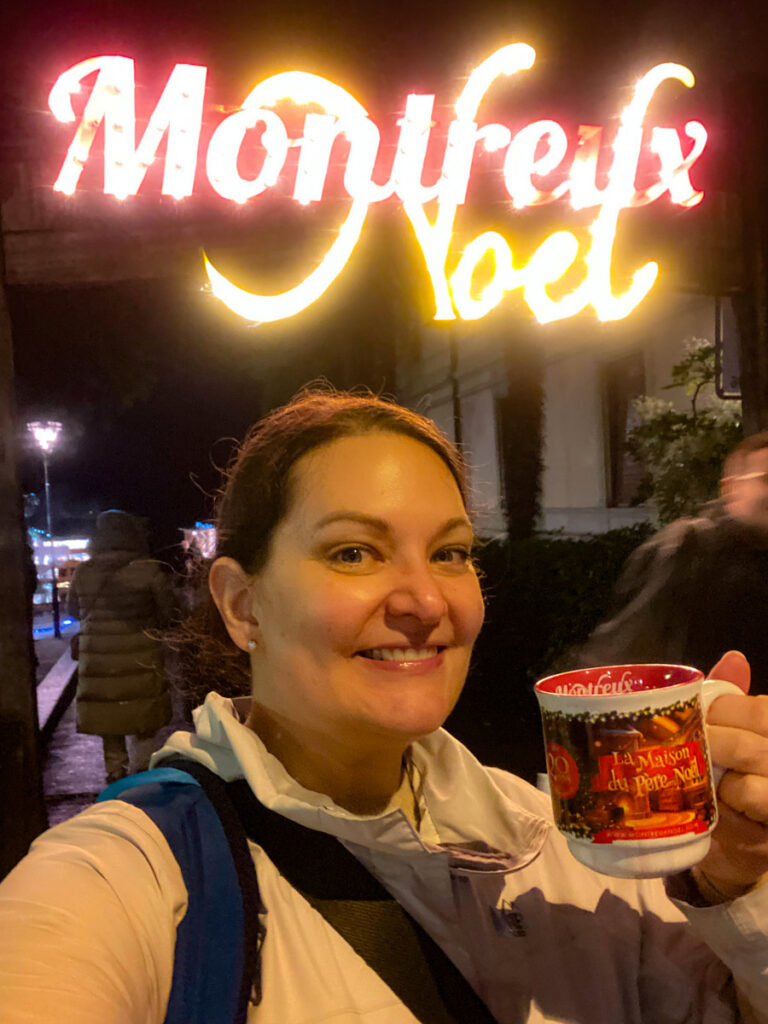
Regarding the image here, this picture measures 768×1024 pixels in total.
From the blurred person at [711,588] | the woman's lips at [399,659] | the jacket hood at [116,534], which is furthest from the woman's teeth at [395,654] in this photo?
the jacket hood at [116,534]

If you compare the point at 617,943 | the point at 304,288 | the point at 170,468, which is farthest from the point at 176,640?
the point at 170,468

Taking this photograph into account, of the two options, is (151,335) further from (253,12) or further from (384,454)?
(384,454)

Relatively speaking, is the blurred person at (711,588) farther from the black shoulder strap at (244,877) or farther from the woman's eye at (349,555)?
the black shoulder strap at (244,877)

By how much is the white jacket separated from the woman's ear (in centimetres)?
16

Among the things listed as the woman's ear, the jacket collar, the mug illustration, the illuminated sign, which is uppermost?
the illuminated sign

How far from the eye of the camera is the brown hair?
165cm

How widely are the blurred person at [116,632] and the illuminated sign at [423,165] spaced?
85.3 inches

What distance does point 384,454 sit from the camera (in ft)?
5.23

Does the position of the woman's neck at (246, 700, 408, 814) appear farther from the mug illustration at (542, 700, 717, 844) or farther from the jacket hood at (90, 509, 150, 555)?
the jacket hood at (90, 509, 150, 555)

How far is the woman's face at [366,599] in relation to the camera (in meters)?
1.42

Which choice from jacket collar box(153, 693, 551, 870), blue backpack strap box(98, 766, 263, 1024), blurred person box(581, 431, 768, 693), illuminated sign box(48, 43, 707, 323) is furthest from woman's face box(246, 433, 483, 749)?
illuminated sign box(48, 43, 707, 323)

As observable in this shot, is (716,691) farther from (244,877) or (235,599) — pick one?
(235,599)

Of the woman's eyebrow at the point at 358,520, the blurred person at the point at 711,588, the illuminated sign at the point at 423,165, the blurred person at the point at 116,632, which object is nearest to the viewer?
the woman's eyebrow at the point at 358,520

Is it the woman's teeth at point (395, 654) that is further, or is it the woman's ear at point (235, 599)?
the woman's ear at point (235, 599)
